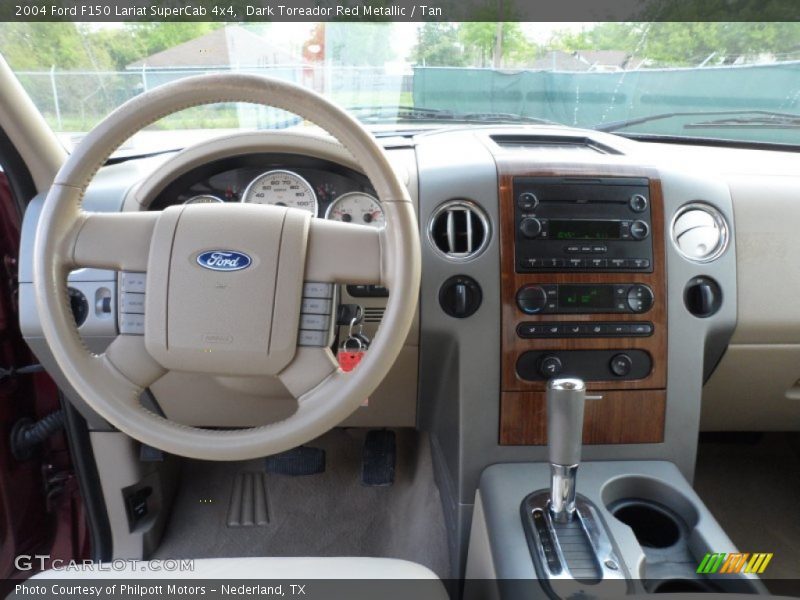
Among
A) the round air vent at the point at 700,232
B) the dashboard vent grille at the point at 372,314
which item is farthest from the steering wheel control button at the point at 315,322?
the round air vent at the point at 700,232

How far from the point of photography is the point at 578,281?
1.38m

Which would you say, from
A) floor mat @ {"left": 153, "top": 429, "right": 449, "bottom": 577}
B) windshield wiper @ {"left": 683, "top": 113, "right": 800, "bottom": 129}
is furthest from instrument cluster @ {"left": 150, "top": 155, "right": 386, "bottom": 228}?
windshield wiper @ {"left": 683, "top": 113, "right": 800, "bottom": 129}

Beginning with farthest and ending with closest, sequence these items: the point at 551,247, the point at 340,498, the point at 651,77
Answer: the point at 340,498 → the point at 651,77 → the point at 551,247

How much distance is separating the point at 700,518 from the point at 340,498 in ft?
3.59

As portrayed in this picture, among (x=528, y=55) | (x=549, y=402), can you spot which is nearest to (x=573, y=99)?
(x=528, y=55)

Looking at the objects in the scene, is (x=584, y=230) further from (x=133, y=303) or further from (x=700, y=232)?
(x=133, y=303)

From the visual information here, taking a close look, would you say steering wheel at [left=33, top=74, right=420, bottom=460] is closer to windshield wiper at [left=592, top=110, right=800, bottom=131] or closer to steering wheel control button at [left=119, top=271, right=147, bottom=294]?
steering wheel control button at [left=119, top=271, right=147, bottom=294]

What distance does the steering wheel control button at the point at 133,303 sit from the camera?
106 centimetres

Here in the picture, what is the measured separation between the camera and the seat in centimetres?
106

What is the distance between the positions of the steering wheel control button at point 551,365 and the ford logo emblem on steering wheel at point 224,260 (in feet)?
2.34

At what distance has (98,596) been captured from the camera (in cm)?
104

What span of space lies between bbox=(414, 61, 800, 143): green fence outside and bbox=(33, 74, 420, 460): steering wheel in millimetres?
818

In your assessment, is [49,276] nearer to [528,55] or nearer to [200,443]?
[200,443]

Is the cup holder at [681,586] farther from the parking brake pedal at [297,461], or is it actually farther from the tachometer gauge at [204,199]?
the tachometer gauge at [204,199]
